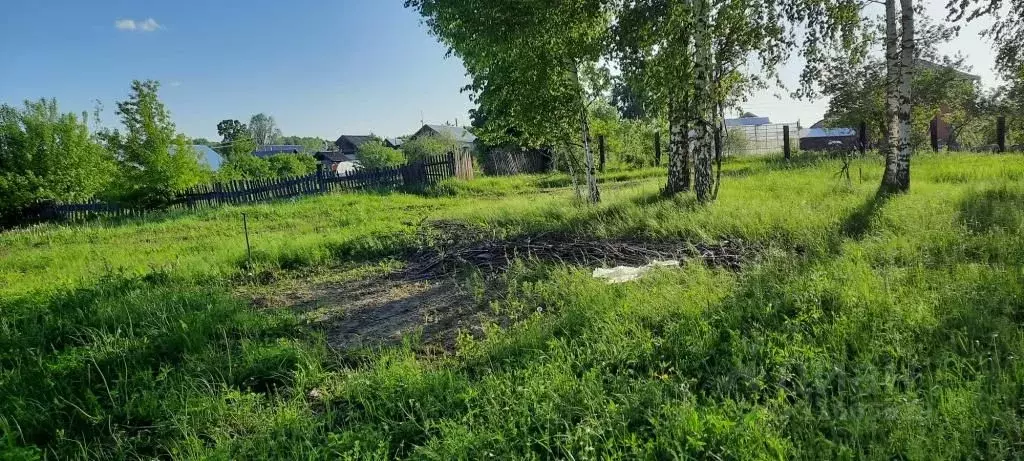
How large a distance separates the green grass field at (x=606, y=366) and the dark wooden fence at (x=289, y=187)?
13226 mm

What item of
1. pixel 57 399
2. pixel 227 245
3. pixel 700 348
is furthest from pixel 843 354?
pixel 227 245

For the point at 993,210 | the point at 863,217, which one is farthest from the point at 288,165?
the point at 993,210

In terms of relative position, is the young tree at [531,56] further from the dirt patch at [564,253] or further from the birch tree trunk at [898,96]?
the birch tree trunk at [898,96]

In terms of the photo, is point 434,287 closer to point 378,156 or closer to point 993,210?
point 993,210

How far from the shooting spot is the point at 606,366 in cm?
297

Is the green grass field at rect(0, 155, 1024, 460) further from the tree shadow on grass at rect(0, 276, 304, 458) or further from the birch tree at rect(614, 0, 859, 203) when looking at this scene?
the birch tree at rect(614, 0, 859, 203)

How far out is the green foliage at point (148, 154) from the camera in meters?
16.4

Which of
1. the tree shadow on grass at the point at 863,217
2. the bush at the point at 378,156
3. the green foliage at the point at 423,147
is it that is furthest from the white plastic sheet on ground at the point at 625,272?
the bush at the point at 378,156

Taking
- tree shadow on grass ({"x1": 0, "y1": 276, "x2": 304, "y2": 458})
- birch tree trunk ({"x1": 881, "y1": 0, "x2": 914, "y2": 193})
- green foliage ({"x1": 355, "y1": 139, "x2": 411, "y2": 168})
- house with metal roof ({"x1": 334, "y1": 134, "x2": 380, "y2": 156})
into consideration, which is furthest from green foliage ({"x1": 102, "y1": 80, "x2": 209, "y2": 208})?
house with metal roof ({"x1": 334, "y1": 134, "x2": 380, "y2": 156})

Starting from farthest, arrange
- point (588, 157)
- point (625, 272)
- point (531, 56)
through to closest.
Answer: point (588, 157) < point (531, 56) < point (625, 272)

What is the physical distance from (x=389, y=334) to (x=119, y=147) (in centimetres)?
1730

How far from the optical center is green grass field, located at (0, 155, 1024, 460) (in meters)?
2.23

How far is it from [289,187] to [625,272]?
55.1ft

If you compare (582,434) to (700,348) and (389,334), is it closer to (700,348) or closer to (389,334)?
(700,348)
